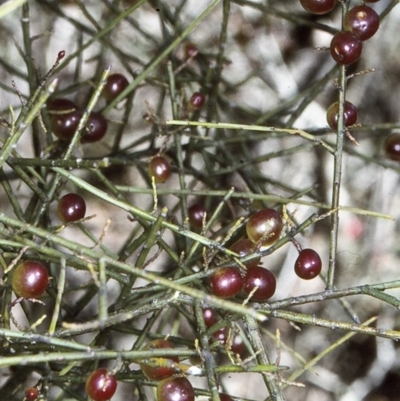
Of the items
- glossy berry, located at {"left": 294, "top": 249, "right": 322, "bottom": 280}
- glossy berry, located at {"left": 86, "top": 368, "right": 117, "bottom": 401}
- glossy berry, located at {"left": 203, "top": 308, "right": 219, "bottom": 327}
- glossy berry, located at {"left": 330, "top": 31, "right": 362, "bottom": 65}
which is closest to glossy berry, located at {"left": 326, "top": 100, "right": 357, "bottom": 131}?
glossy berry, located at {"left": 330, "top": 31, "right": 362, "bottom": 65}

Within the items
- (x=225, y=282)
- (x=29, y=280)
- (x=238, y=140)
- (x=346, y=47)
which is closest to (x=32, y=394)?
(x=29, y=280)

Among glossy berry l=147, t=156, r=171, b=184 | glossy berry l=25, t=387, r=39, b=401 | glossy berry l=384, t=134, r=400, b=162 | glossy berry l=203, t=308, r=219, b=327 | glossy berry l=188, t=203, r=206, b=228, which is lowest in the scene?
glossy berry l=25, t=387, r=39, b=401

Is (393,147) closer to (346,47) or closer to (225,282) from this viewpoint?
(346,47)

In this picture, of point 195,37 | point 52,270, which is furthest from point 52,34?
point 52,270

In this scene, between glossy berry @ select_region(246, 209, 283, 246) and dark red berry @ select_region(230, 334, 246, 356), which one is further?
dark red berry @ select_region(230, 334, 246, 356)

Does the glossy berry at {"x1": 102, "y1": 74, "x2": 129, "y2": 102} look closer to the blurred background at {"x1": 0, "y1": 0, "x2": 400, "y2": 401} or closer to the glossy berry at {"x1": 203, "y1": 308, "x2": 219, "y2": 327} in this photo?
the blurred background at {"x1": 0, "y1": 0, "x2": 400, "y2": 401}

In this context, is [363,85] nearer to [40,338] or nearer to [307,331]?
[307,331]

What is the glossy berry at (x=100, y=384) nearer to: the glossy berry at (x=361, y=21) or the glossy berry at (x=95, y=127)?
the glossy berry at (x=95, y=127)
